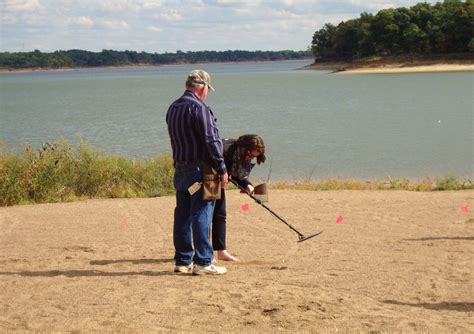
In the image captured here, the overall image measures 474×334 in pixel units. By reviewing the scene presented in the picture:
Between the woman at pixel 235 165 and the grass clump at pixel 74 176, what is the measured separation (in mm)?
5816

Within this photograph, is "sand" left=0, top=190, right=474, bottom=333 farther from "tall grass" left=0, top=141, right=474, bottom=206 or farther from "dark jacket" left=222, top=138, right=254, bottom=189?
"tall grass" left=0, top=141, right=474, bottom=206

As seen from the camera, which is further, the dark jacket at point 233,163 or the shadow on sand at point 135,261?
the shadow on sand at point 135,261

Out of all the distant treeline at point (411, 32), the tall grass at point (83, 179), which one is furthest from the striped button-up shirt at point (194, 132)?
the distant treeline at point (411, 32)

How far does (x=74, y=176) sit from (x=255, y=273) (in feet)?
25.0

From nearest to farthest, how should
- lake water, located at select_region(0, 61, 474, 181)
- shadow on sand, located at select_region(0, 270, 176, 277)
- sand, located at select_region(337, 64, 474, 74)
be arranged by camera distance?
shadow on sand, located at select_region(0, 270, 176, 277), lake water, located at select_region(0, 61, 474, 181), sand, located at select_region(337, 64, 474, 74)

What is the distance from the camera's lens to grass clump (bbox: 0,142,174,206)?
12.6m

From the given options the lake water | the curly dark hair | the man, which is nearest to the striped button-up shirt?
the man

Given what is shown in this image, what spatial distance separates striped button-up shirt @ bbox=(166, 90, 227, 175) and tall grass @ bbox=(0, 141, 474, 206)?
6.60 m

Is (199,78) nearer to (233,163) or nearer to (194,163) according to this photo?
(194,163)

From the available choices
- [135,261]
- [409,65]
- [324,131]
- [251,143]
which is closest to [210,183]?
[251,143]

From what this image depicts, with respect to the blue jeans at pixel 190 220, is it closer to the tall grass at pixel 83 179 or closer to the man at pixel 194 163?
the man at pixel 194 163

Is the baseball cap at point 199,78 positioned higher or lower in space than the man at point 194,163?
higher

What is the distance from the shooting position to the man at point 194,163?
6.30 m

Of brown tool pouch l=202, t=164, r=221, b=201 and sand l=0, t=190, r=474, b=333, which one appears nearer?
sand l=0, t=190, r=474, b=333
